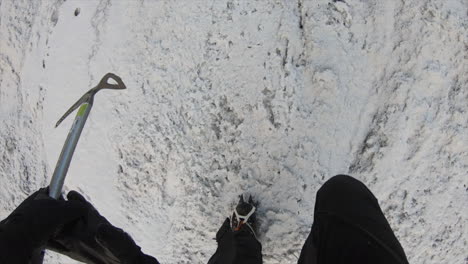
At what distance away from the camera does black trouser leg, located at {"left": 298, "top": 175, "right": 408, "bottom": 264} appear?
4.13 ft

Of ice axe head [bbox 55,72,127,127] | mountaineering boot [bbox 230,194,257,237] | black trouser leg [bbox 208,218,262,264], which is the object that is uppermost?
ice axe head [bbox 55,72,127,127]

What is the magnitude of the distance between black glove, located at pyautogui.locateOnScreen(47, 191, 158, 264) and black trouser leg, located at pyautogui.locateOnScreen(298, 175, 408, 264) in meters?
0.70

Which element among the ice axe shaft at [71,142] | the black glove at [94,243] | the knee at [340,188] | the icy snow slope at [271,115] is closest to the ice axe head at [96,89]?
the ice axe shaft at [71,142]

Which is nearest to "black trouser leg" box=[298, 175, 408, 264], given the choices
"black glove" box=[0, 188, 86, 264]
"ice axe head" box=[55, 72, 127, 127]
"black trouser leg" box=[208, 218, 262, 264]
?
"black trouser leg" box=[208, 218, 262, 264]

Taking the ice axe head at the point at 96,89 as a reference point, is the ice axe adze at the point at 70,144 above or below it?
below

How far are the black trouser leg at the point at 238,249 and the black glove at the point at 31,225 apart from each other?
0.64 metres

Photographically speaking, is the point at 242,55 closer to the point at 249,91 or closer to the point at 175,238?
the point at 249,91

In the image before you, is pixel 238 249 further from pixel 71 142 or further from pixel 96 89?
pixel 96 89

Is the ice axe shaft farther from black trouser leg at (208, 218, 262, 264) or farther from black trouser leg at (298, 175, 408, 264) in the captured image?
black trouser leg at (298, 175, 408, 264)

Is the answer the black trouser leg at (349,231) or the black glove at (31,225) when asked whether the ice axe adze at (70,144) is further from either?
the black trouser leg at (349,231)

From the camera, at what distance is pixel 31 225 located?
138 centimetres

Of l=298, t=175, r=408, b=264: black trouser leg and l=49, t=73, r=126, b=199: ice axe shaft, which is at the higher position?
l=49, t=73, r=126, b=199: ice axe shaft

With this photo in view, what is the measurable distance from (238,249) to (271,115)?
24.4 inches

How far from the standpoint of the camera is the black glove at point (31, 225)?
128 centimetres
